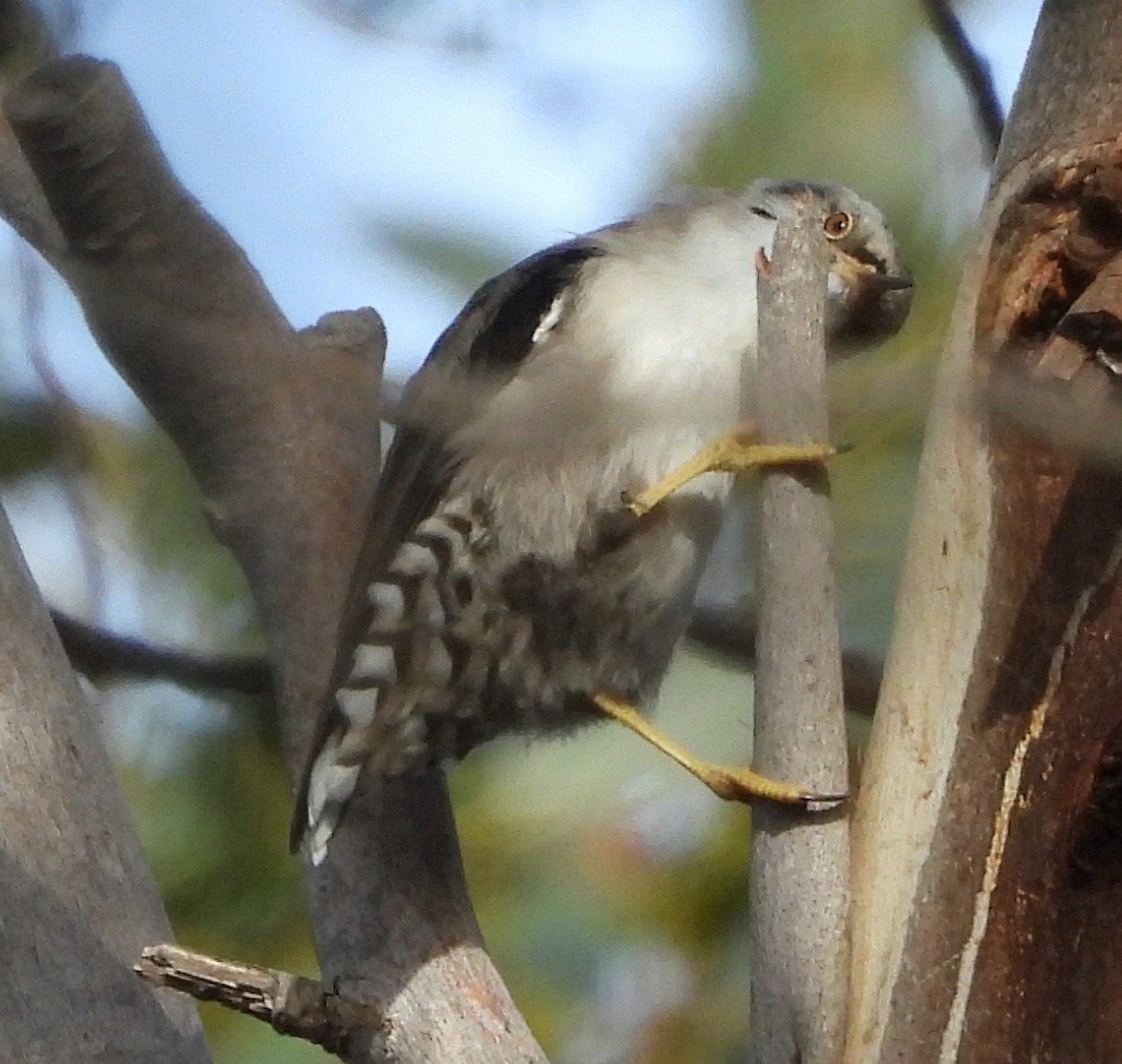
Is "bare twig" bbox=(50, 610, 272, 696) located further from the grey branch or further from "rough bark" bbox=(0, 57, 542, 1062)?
the grey branch

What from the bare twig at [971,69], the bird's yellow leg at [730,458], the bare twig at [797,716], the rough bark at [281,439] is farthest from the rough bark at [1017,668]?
the rough bark at [281,439]

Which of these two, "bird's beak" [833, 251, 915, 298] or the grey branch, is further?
"bird's beak" [833, 251, 915, 298]

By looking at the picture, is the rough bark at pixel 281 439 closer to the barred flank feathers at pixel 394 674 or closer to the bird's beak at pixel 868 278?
the barred flank feathers at pixel 394 674

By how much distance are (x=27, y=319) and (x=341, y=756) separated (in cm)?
57

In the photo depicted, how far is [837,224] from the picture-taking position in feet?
6.36

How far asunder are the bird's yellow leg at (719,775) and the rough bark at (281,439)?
0.24 metres

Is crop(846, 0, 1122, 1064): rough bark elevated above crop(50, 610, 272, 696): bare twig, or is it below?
above

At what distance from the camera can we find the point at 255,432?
1854mm

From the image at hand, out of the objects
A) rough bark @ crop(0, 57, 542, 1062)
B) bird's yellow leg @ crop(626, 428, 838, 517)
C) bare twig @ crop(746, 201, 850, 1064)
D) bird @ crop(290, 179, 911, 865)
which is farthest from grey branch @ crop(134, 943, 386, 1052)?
bird's yellow leg @ crop(626, 428, 838, 517)

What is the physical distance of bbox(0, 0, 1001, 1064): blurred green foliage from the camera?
195cm

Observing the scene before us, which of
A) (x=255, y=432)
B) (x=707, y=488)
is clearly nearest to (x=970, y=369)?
(x=707, y=488)

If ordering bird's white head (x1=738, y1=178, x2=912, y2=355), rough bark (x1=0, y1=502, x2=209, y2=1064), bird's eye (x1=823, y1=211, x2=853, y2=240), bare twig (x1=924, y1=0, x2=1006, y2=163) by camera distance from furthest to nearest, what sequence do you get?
bird's eye (x1=823, y1=211, x2=853, y2=240)
bird's white head (x1=738, y1=178, x2=912, y2=355)
bare twig (x1=924, y1=0, x2=1006, y2=163)
rough bark (x1=0, y1=502, x2=209, y2=1064)

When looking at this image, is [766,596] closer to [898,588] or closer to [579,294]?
[898,588]

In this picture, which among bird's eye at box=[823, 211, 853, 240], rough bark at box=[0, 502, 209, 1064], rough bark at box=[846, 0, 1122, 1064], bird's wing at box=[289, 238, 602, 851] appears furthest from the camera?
bird's eye at box=[823, 211, 853, 240]
